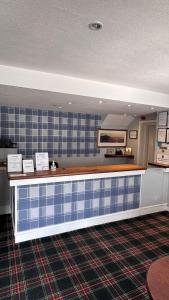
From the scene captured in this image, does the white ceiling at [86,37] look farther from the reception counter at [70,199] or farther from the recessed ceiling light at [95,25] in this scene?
the reception counter at [70,199]

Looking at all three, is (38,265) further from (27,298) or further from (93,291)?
(93,291)

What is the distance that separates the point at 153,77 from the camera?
2.65m

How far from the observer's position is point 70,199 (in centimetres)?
311

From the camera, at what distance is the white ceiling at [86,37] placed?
127 cm

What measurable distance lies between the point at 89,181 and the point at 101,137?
7.72ft

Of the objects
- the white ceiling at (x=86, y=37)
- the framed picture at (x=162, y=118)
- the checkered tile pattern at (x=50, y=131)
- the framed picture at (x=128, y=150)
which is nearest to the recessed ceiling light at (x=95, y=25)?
the white ceiling at (x=86, y=37)

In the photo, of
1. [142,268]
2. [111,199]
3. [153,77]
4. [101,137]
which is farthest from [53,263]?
[101,137]

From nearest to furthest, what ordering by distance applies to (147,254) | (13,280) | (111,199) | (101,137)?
1. (13,280)
2. (147,254)
3. (111,199)
4. (101,137)

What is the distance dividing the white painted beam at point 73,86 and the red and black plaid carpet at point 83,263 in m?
2.17

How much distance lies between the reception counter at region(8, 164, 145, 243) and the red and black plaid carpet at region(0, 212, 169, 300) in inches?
7.2

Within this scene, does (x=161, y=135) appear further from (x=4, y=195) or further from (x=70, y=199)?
(x=4, y=195)

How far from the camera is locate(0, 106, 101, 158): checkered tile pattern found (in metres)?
4.38

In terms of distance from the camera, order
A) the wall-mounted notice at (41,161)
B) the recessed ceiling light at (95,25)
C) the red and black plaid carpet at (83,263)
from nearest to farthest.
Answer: the recessed ceiling light at (95,25) < the red and black plaid carpet at (83,263) < the wall-mounted notice at (41,161)

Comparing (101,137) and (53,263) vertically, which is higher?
(101,137)
